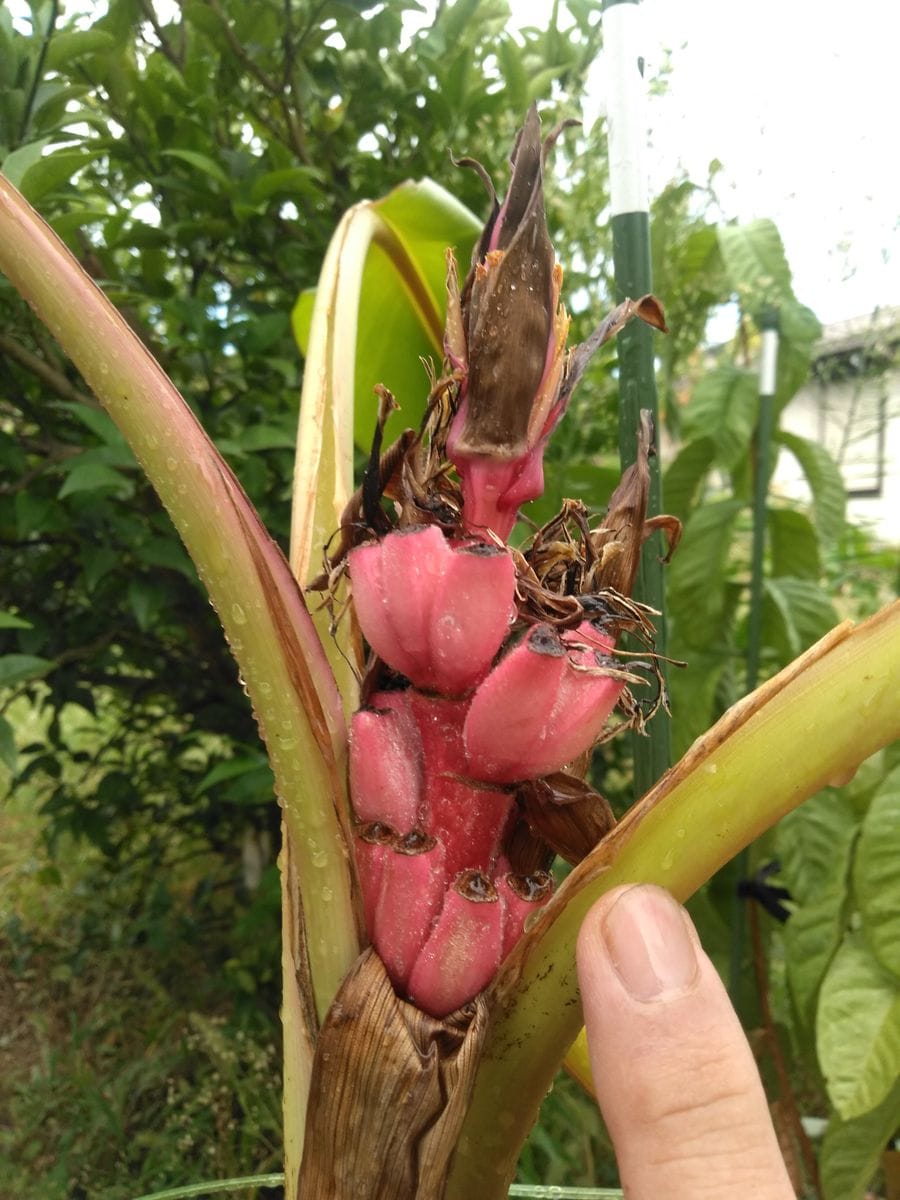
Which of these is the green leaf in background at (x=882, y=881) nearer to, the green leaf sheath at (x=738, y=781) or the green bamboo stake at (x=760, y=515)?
the green bamboo stake at (x=760, y=515)

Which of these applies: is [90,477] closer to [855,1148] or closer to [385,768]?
[385,768]

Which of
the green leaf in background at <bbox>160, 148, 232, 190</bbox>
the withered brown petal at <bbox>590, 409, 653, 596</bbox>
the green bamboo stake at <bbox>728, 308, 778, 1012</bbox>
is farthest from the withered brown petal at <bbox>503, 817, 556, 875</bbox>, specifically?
the green leaf in background at <bbox>160, 148, 232, 190</bbox>

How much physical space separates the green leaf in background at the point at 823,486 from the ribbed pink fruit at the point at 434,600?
717mm

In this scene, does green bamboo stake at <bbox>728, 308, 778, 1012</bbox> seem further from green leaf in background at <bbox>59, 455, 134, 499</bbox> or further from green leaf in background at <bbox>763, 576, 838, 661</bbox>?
green leaf in background at <bbox>59, 455, 134, 499</bbox>

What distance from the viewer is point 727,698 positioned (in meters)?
1.06

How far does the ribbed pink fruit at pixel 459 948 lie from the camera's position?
1.09 ft

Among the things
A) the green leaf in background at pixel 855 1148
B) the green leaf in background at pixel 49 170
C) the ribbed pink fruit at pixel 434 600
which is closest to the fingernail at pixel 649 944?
the ribbed pink fruit at pixel 434 600

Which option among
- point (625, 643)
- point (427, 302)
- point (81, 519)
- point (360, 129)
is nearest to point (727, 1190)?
point (625, 643)

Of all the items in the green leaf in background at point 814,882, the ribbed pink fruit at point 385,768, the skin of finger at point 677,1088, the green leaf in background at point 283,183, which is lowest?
the green leaf in background at point 814,882

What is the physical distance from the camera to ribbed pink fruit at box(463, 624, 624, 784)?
31cm

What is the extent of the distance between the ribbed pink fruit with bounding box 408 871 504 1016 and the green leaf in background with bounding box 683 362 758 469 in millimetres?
671

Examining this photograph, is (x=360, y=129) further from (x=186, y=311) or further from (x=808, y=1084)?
(x=808, y=1084)

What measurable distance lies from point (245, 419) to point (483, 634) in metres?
0.75

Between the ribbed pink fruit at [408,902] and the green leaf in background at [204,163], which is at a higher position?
the green leaf in background at [204,163]
